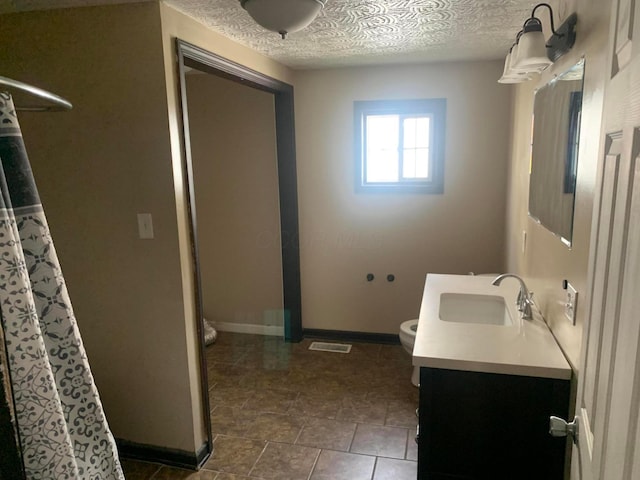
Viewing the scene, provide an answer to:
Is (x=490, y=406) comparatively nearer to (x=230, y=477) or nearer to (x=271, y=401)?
(x=230, y=477)

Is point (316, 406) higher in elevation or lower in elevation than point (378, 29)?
lower

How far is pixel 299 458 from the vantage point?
231 cm

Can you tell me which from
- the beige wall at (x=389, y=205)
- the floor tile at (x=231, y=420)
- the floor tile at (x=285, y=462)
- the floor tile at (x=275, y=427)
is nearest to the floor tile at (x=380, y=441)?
the floor tile at (x=285, y=462)

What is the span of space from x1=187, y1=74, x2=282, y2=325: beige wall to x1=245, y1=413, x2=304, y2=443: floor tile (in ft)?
4.17

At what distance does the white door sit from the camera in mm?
658

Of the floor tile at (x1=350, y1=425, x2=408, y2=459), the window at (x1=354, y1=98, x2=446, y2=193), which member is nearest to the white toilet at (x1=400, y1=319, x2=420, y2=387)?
the floor tile at (x1=350, y1=425, x2=408, y2=459)

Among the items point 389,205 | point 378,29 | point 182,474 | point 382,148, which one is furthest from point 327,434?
point 378,29

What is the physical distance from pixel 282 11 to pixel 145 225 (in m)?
1.14

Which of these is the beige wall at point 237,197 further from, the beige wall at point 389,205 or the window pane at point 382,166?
the window pane at point 382,166

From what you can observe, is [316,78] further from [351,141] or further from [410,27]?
[410,27]

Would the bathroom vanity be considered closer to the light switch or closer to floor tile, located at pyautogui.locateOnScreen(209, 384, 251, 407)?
the light switch

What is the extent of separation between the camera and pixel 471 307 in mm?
2344

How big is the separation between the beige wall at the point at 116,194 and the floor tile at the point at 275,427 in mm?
383

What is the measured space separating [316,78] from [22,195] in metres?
2.75
